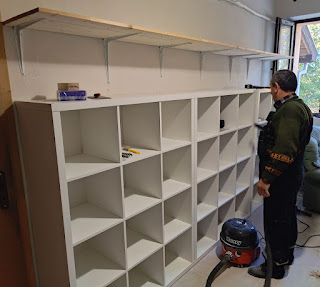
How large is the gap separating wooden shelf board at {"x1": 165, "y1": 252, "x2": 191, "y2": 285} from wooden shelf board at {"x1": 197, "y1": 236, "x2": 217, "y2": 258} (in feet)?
0.57

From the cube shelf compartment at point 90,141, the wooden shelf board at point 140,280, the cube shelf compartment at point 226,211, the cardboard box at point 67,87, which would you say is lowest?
the wooden shelf board at point 140,280

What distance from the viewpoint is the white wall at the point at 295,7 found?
3.64 m

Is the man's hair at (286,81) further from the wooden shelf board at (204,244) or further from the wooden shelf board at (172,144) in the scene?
the wooden shelf board at (204,244)

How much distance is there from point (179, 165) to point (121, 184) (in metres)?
0.74

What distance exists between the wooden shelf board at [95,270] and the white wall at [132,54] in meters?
1.11

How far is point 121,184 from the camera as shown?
155 cm

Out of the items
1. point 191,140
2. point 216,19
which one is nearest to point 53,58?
point 191,140

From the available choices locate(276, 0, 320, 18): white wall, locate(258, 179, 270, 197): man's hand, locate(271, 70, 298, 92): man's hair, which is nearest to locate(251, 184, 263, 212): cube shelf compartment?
locate(258, 179, 270, 197): man's hand

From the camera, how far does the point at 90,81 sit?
1784mm

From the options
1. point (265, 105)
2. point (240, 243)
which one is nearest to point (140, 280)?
point (240, 243)

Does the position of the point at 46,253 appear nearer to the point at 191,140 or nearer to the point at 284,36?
the point at 191,140

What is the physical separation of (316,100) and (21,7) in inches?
179

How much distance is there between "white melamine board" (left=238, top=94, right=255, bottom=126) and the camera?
2.80 meters

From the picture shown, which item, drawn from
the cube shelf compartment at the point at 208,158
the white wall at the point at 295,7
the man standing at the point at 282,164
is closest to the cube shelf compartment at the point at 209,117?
the cube shelf compartment at the point at 208,158
